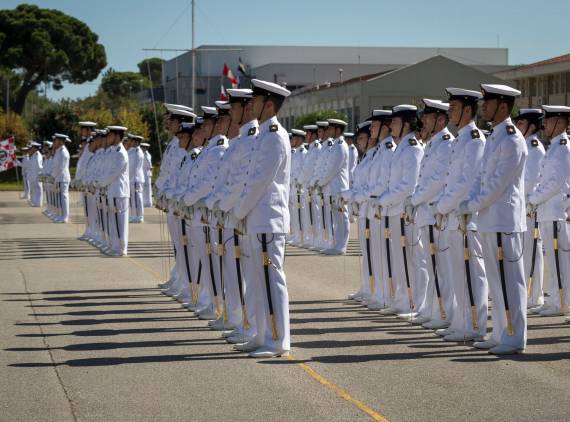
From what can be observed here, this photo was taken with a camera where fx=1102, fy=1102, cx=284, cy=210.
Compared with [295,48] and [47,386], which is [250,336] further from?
[295,48]

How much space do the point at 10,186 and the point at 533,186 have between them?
1970 inches

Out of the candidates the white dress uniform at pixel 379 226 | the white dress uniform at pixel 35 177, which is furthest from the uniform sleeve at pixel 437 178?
the white dress uniform at pixel 35 177

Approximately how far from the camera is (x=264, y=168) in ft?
30.2

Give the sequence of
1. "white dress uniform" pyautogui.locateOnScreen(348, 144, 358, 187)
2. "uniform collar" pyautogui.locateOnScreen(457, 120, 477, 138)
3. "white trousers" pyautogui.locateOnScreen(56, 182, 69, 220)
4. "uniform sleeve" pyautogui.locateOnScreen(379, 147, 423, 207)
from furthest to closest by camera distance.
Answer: "white trousers" pyautogui.locateOnScreen(56, 182, 69, 220) < "white dress uniform" pyautogui.locateOnScreen(348, 144, 358, 187) < "uniform sleeve" pyautogui.locateOnScreen(379, 147, 423, 207) < "uniform collar" pyautogui.locateOnScreen(457, 120, 477, 138)

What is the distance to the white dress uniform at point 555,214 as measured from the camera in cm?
1219

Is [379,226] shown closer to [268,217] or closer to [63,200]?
[268,217]

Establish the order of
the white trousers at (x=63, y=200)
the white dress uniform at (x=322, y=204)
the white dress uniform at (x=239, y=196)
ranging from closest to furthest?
A: the white dress uniform at (x=239, y=196) < the white dress uniform at (x=322, y=204) < the white trousers at (x=63, y=200)

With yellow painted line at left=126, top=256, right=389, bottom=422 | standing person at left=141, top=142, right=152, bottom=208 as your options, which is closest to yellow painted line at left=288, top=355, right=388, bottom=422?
yellow painted line at left=126, top=256, right=389, bottom=422

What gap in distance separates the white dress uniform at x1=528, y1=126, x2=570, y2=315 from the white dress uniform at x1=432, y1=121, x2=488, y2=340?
6.70ft

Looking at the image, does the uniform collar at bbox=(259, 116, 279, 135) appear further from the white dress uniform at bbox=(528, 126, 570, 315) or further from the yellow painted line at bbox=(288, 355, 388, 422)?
the white dress uniform at bbox=(528, 126, 570, 315)

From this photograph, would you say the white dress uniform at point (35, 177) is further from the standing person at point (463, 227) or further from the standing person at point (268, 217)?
the standing person at point (268, 217)

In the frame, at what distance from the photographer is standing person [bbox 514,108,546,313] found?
493 inches

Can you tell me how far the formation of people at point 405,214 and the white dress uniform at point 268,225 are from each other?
12mm

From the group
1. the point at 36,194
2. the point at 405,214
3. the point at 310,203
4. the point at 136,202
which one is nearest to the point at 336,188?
the point at 310,203
